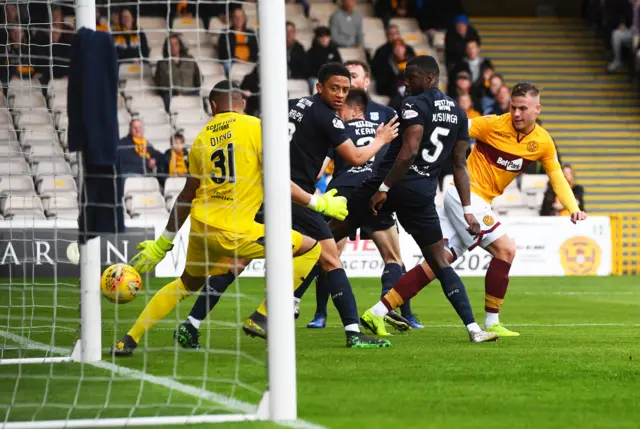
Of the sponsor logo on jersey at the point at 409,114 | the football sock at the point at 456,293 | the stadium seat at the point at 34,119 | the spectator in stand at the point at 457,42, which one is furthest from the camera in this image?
the spectator in stand at the point at 457,42

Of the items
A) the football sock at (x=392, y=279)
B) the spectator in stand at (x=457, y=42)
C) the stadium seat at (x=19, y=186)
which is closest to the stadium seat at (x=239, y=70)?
the spectator in stand at (x=457, y=42)

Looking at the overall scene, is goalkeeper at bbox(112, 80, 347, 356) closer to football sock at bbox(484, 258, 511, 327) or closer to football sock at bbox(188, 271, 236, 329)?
football sock at bbox(188, 271, 236, 329)

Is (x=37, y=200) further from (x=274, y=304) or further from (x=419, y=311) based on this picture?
(x=274, y=304)

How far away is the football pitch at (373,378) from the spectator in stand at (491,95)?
11.0 m

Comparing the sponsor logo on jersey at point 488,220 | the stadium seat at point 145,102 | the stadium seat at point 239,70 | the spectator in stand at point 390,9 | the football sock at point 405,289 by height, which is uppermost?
the spectator in stand at point 390,9

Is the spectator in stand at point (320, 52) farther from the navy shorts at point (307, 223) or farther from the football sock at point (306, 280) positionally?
the navy shorts at point (307, 223)

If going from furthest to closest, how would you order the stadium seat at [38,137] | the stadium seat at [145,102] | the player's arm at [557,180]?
the stadium seat at [145,102]
the stadium seat at [38,137]
the player's arm at [557,180]

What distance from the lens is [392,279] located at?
444 inches

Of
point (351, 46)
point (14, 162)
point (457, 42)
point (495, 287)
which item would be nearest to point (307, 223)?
point (495, 287)

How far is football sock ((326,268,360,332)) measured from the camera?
8.97 metres

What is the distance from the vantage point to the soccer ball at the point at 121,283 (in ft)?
27.8

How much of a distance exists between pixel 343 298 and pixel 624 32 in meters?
19.5

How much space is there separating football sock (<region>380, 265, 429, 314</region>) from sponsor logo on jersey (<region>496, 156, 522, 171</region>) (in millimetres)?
1236

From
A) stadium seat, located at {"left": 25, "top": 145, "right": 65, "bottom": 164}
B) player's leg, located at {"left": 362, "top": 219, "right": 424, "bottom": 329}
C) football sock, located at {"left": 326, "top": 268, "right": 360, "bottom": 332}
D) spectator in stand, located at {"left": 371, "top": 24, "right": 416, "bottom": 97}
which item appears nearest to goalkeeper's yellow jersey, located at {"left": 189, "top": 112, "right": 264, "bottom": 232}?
football sock, located at {"left": 326, "top": 268, "right": 360, "bottom": 332}
